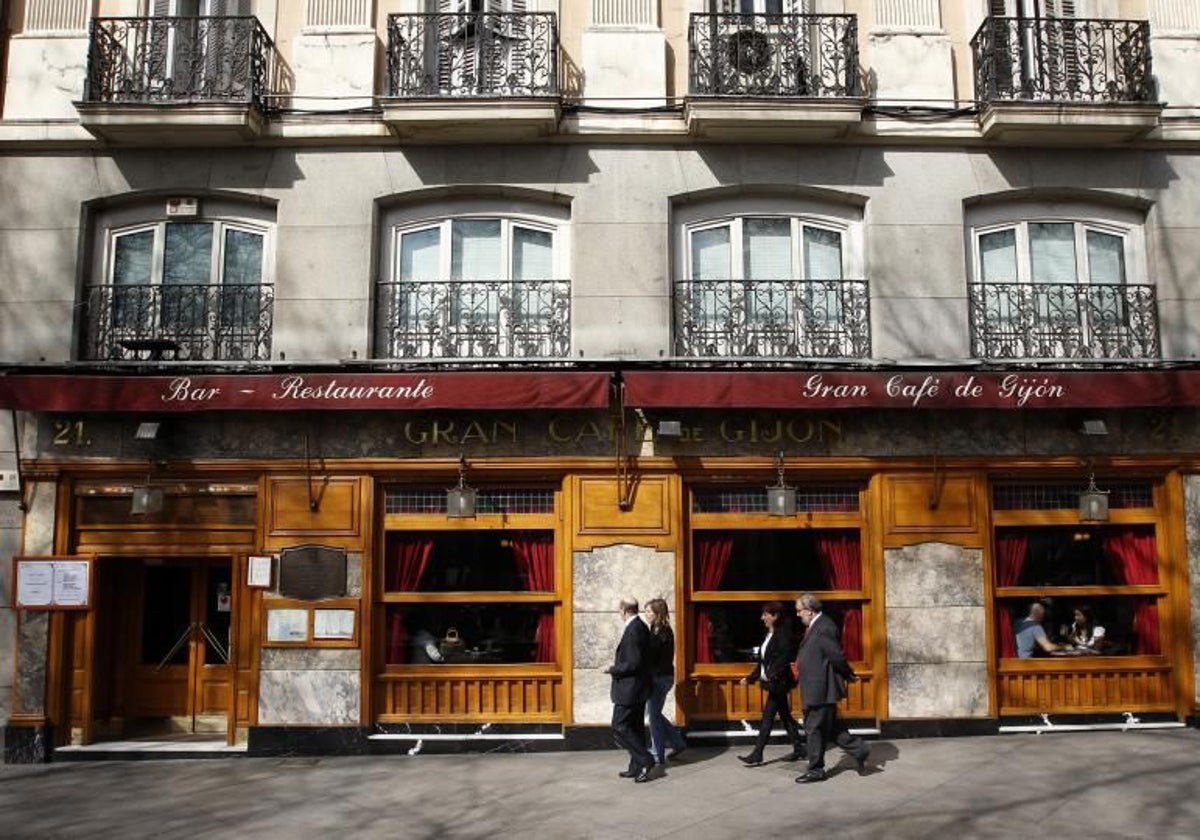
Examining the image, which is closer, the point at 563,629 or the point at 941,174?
the point at 563,629

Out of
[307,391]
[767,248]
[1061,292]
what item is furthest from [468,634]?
[1061,292]

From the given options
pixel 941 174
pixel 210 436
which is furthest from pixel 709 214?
pixel 210 436

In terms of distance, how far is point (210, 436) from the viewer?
10633 mm

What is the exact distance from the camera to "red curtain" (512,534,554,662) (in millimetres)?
10539

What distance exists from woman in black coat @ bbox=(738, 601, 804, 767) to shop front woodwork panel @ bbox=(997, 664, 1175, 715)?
286 centimetres

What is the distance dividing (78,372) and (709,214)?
24.3ft

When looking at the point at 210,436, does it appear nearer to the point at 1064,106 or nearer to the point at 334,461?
the point at 334,461

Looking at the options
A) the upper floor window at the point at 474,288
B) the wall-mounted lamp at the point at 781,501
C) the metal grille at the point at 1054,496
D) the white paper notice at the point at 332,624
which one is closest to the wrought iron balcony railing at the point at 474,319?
the upper floor window at the point at 474,288

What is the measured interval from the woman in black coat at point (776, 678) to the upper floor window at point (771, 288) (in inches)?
125

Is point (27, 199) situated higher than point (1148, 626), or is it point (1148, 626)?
point (27, 199)

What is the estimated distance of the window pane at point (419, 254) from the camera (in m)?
11.3

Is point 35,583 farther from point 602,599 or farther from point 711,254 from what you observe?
point 711,254

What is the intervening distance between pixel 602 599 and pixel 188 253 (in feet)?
21.0

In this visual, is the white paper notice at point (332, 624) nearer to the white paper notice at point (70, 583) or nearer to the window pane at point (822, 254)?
the white paper notice at point (70, 583)
